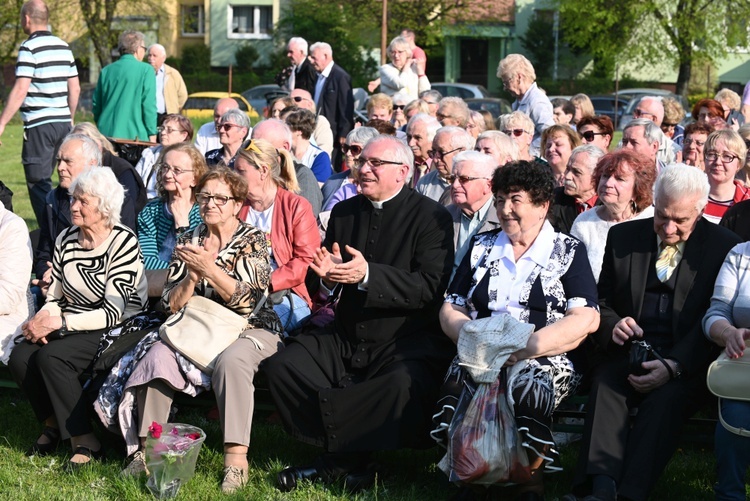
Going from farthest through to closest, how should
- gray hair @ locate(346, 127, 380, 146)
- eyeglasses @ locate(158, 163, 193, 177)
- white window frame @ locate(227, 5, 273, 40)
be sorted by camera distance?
white window frame @ locate(227, 5, 273, 40) → gray hair @ locate(346, 127, 380, 146) → eyeglasses @ locate(158, 163, 193, 177)

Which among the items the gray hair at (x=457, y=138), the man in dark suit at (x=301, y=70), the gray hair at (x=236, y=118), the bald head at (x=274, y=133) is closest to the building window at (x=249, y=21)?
the man in dark suit at (x=301, y=70)

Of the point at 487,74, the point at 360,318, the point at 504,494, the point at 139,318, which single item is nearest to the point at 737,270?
the point at 504,494

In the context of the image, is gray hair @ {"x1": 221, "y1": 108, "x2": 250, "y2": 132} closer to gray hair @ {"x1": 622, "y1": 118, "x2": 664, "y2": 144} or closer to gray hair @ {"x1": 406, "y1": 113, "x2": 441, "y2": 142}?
gray hair @ {"x1": 406, "y1": 113, "x2": 441, "y2": 142}

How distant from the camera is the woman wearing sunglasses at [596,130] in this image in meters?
8.54

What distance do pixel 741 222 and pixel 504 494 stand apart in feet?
7.17

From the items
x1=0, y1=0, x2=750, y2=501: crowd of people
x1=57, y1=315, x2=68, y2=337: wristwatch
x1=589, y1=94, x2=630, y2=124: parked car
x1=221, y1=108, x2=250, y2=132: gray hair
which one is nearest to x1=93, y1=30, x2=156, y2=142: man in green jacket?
x1=221, y1=108, x2=250, y2=132: gray hair

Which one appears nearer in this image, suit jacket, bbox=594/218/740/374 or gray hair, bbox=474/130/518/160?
suit jacket, bbox=594/218/740/374

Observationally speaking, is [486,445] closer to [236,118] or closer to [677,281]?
[677,281]

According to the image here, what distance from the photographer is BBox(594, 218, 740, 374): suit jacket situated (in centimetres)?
500

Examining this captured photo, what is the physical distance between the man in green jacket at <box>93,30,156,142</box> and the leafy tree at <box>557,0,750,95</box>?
30.6m

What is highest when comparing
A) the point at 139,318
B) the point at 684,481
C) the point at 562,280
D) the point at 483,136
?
the point at 483,136

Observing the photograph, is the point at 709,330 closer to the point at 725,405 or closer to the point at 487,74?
the point at 725,405

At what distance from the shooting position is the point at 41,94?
383 inches

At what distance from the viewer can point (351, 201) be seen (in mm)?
6008
